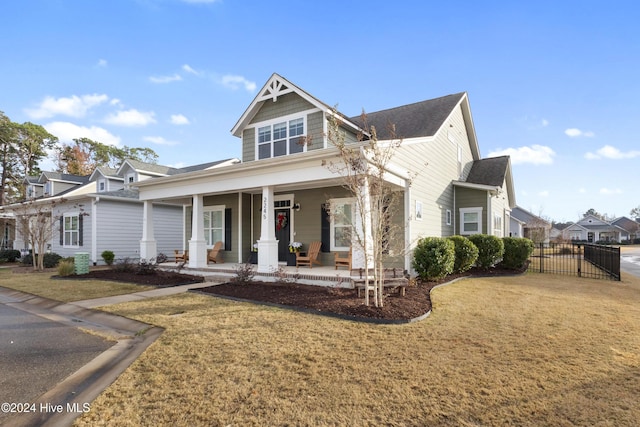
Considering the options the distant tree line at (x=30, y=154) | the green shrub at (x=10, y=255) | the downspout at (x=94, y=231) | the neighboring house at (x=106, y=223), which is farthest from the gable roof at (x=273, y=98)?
the distant tree line at (x=30, y=154)

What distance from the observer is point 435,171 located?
12.6m

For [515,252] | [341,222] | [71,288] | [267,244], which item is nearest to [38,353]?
[267,244]

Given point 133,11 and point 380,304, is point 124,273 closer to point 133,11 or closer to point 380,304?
point 133,11

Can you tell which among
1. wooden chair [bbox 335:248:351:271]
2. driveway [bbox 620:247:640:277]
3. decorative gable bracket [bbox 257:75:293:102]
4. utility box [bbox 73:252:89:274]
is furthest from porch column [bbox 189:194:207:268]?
driveway [bbox 620:247:640:277]

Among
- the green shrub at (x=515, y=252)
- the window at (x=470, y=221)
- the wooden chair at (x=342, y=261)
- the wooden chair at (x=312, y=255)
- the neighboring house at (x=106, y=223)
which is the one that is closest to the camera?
the wooden chair at (x=342, y=261)

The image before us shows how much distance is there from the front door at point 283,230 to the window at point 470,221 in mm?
7972

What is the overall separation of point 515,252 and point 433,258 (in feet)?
18.2

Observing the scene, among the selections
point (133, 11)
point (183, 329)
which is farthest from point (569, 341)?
point (133, 11)

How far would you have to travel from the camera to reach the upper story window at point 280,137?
39.4ft

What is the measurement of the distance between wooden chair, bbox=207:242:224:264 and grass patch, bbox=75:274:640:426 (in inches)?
286

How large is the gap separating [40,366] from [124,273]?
8843 mm

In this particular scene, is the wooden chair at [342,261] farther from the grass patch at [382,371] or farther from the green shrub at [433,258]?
the grass patch at [382,371]

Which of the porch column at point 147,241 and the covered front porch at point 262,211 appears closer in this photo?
the covered front porch at point 262,211

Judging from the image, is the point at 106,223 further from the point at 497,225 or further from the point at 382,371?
the point at 497,225
